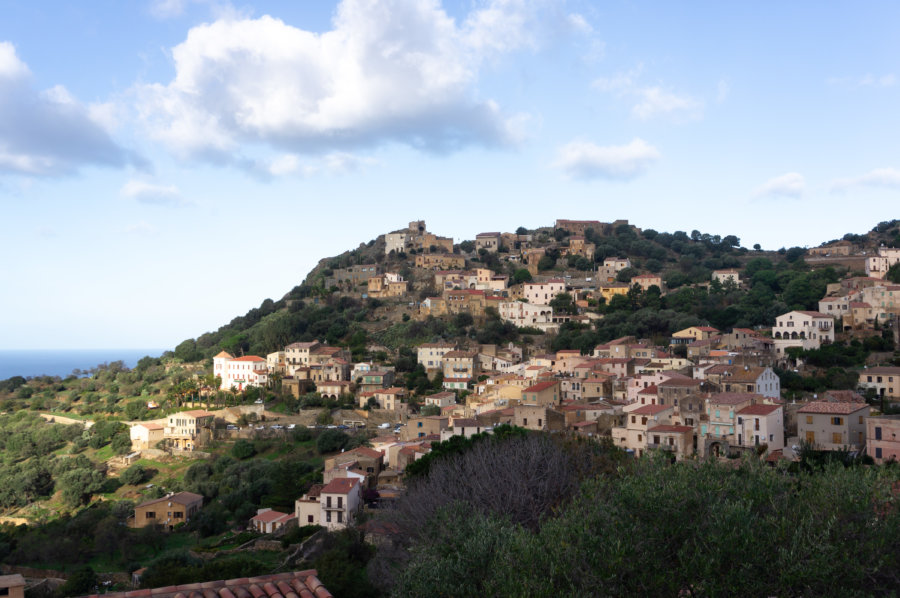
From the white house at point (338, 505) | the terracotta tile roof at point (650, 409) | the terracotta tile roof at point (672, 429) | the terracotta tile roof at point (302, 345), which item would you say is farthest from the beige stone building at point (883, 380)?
the terracotta tile roof at point (302, 345)

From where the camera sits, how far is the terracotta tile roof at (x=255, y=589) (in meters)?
8.04

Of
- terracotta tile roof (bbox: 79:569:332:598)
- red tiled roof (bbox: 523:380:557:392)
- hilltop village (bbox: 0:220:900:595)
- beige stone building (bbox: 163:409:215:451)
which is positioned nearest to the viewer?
terracotta tile roof (bbox: 79:569:332:598)

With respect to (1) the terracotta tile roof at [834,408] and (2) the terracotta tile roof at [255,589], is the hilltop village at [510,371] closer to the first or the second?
(1) the terracotta tile roof at [834,408]

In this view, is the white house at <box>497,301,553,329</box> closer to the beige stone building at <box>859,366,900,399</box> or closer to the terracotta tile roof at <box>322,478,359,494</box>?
the beige stone building at <box>859,366,900,399</box>

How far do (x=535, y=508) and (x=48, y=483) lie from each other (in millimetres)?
34602

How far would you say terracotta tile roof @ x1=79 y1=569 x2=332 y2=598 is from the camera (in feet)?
26.4

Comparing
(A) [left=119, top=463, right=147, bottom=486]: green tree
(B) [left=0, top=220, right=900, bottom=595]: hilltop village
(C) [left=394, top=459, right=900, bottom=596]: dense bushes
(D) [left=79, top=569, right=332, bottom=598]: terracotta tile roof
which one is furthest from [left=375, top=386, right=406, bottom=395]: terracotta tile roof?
(D) [left=79, top=569, right=332, bottom=598]: terracotta tile roof

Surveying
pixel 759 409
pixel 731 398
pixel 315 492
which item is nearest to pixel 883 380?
pixel 731 398

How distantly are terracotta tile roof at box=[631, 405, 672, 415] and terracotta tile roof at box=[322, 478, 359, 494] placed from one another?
1316 centimetres

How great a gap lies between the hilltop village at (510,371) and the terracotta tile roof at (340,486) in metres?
0.16

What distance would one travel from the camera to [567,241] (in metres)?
85.2

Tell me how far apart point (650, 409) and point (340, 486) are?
14443 mm

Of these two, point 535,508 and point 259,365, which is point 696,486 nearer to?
point 535,508

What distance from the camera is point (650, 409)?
1268 inches
